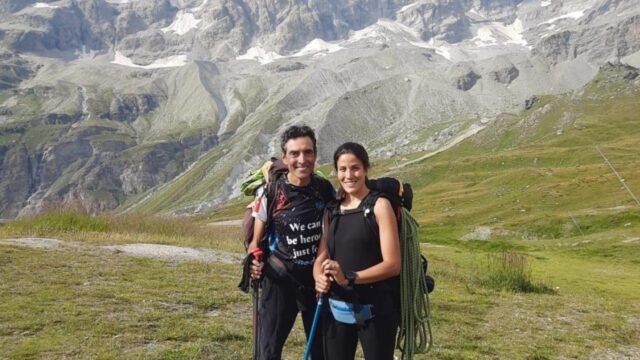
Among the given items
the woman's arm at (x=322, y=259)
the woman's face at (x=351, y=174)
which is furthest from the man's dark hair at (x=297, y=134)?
the woman's arm at (x=322, y=259)

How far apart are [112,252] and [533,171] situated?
8857 centimetres

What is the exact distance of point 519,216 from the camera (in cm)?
6569

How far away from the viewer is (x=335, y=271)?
6.57 meters

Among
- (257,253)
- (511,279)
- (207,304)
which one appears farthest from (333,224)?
(511,279)

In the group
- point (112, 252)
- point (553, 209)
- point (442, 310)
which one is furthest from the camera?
point (553, 209)

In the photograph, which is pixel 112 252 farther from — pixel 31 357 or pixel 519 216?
pixel 519 216

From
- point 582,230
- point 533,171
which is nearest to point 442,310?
point 582,230

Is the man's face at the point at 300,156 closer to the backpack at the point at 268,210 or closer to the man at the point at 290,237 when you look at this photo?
the man at the point at 290,237

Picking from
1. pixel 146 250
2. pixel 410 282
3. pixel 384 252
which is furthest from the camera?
pixel 146 250

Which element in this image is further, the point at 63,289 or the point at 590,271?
the point at 590,271

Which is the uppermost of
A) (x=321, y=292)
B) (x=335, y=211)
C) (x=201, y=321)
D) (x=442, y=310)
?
(x=335, y=211)

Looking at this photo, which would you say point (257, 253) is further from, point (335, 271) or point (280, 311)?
point (335, 271)

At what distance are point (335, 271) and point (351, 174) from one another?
4.26ft

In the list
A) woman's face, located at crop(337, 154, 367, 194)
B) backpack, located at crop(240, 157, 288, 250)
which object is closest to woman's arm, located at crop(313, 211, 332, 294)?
woman's face, located at crop(337, 154, 367, 194)
